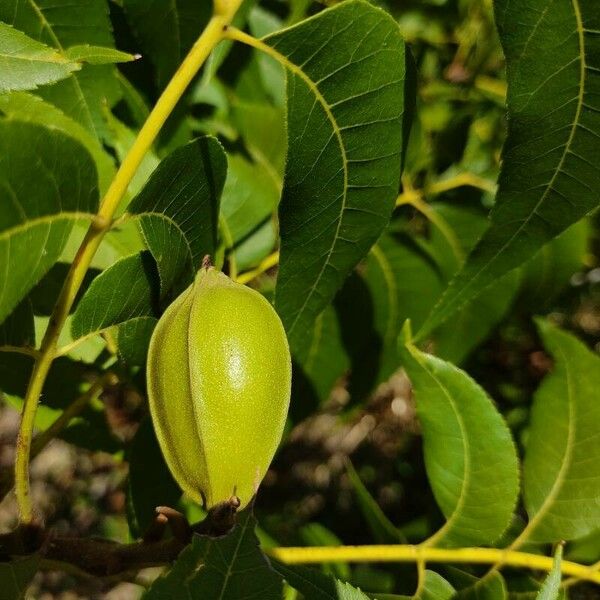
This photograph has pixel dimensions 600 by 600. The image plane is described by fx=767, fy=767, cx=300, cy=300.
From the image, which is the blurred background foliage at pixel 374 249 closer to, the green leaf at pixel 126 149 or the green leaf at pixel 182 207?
the green leaf at pixel 126 149

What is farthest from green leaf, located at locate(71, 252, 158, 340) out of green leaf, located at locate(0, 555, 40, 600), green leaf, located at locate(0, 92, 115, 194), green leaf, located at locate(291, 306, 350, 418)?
green leaf, located at locate(291, 306, 350, 418)

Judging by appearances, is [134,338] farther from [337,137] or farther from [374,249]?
[374,249]

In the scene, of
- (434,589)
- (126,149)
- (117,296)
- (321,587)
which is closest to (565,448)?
(434,589)

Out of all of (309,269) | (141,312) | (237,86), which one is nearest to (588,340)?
(237,86)

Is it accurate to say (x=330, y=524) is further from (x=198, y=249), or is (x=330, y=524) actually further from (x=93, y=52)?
(x=93, y=52)

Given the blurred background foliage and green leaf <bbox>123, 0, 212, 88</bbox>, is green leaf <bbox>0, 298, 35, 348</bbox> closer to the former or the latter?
the blurred background foliage

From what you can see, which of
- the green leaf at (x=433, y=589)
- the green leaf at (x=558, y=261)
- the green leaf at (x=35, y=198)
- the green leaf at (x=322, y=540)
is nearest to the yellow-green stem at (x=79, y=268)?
the green leaf at (x=35, y=198)
